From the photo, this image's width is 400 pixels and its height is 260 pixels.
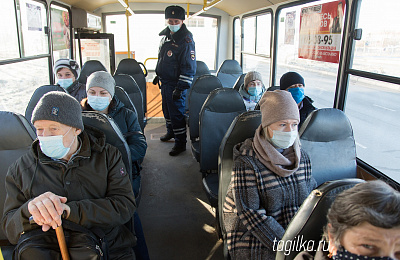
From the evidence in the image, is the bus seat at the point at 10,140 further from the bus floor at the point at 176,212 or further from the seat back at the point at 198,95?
the seat back at the point at 198,95

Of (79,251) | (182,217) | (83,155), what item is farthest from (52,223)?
(182,217)

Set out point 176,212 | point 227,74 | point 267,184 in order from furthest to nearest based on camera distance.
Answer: point 227,74, point 176,212, point 267,184

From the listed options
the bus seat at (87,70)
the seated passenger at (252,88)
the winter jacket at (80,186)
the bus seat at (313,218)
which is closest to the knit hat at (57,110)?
the winter jacket at (80,186)

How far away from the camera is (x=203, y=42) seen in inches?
298

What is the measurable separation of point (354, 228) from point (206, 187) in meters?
1.72

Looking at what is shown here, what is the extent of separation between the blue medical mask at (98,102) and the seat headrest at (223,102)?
0.88 metres

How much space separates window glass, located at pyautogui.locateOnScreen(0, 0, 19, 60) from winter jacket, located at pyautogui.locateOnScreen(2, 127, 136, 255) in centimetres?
184

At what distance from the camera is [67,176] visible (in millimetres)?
1562

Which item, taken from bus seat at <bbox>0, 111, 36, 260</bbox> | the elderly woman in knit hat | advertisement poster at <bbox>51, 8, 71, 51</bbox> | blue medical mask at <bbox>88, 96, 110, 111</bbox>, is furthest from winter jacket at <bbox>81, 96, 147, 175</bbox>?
advertisement poster at <bbox>51, 8, 71, 51</bbox>

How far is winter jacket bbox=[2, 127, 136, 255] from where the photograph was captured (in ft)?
4.83

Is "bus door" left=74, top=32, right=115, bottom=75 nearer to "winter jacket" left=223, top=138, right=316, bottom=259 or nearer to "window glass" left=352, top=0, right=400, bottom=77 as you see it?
"window glass" left=352, top=0, right=400, bottom=77

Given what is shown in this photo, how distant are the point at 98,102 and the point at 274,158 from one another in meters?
1.61

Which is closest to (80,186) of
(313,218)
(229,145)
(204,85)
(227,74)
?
(229,145)

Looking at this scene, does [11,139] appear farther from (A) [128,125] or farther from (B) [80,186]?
(A) [128,125]
